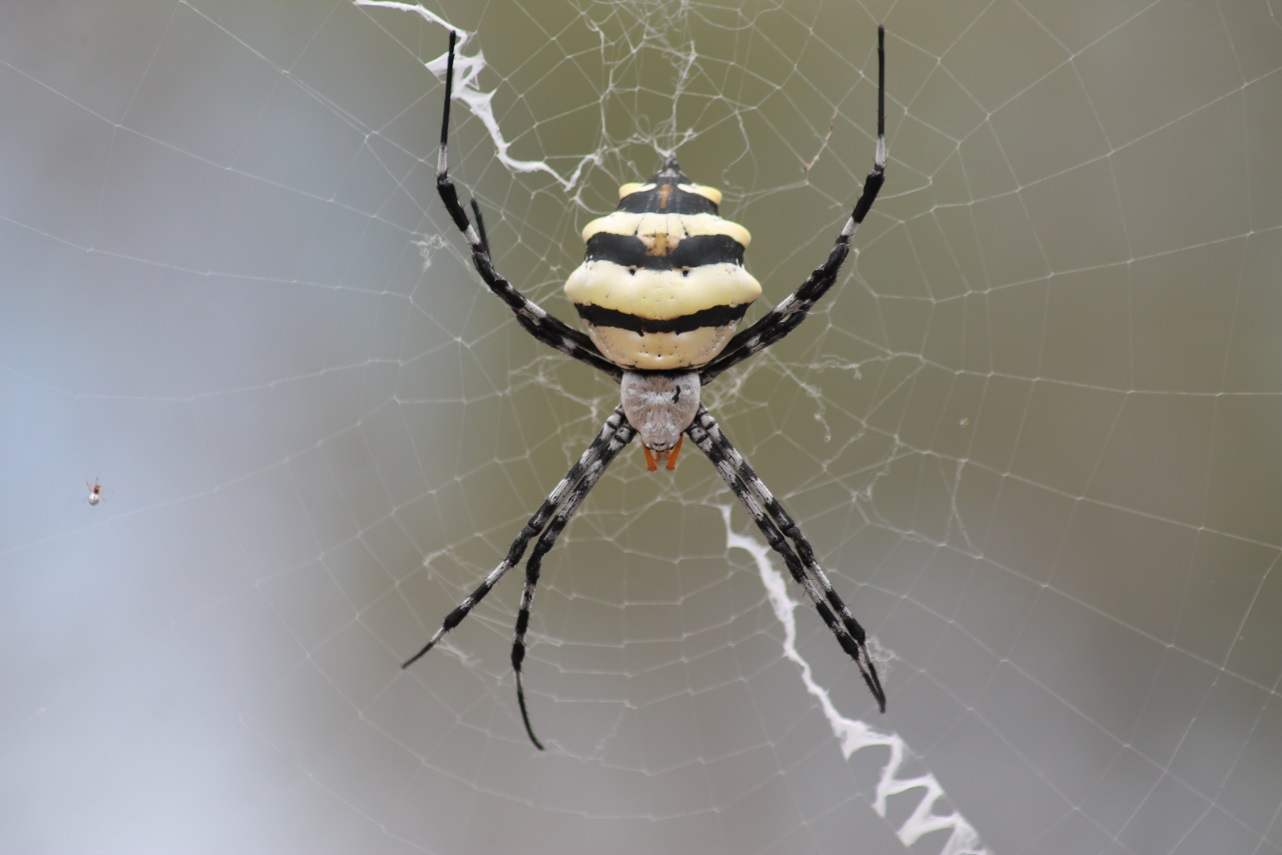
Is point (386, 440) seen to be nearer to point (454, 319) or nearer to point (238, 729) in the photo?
point (454, 319)

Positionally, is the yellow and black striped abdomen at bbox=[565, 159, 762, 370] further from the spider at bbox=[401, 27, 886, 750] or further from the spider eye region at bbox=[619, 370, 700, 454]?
the spider eye region at bbox=[619, 370, 700, 454]

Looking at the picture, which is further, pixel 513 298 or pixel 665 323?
pixel 513 298

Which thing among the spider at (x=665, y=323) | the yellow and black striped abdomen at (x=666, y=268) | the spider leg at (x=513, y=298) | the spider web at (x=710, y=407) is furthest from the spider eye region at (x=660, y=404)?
the spider web at (x=710, y=407)

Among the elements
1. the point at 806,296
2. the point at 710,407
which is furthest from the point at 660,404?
the point at 710,407

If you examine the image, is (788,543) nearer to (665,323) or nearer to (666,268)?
(665,323)

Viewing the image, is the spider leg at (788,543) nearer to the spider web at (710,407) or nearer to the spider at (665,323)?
the spider at (665,323)

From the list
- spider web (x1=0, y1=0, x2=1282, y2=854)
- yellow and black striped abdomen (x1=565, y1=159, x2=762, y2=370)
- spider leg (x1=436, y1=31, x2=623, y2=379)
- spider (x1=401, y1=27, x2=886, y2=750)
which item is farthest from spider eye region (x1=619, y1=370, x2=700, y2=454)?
spider web (x1=0, y1=0, x2=1282, y2=854)
